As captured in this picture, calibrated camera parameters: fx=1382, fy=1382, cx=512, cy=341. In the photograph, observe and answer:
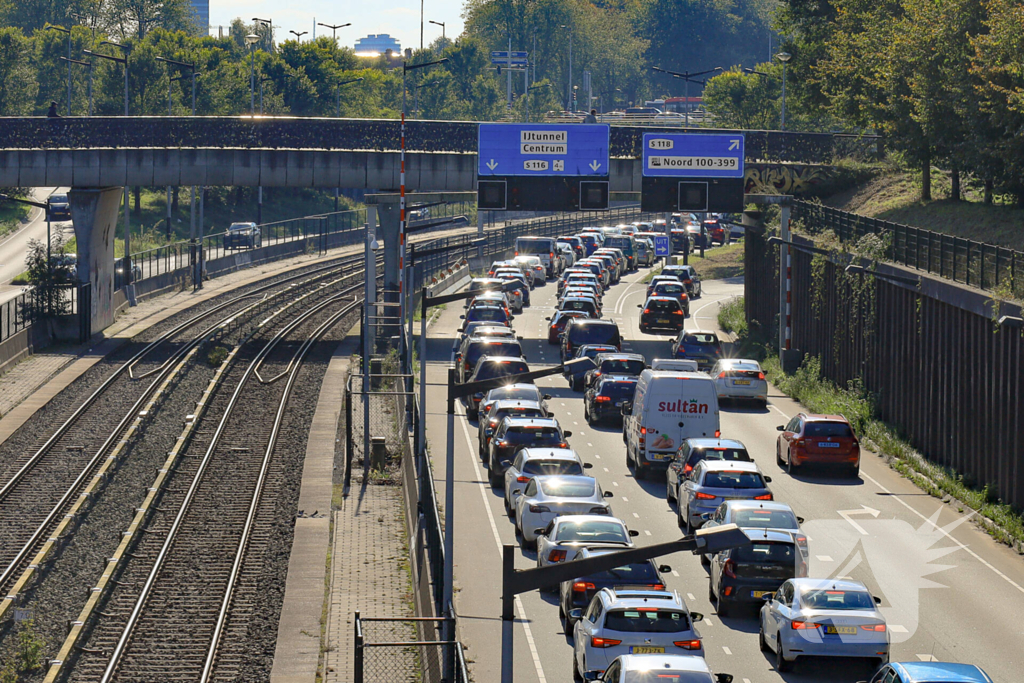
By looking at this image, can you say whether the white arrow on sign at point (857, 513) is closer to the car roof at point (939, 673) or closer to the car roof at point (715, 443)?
the car roof at point (715, 443)

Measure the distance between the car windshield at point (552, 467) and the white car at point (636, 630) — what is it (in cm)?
942

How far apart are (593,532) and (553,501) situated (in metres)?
2.63

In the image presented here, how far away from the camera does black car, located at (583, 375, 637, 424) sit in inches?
1506

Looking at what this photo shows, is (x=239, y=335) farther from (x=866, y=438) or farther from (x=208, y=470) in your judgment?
(x=866, y=438)

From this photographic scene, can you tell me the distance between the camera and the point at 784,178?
5622 centimetres

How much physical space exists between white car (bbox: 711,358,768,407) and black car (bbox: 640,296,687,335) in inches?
576

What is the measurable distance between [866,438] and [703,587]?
16021 millimetres

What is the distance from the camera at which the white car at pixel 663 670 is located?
49.5 feet

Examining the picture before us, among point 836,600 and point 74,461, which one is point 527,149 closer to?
point 74,461

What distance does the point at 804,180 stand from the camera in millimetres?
56875

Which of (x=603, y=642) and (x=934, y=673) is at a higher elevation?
(x=934, y=673)

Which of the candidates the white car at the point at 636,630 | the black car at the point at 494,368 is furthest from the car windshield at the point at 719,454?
the white car at the point at 636,630

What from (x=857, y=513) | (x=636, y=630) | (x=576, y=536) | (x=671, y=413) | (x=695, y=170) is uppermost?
(x=695, y=170)

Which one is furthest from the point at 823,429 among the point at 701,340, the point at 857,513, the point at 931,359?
the point at 701,340
